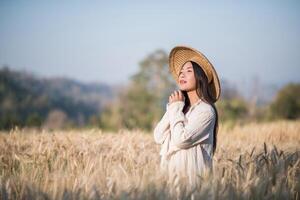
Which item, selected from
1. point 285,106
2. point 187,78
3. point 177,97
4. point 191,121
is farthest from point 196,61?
Result: point 285,106

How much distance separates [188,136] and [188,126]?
9cm

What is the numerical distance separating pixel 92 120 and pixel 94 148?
92.7ft

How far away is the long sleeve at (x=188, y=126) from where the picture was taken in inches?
153

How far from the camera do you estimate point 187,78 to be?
412 centimetres

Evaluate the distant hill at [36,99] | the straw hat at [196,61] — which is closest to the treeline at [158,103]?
the distant hill at [36,99]

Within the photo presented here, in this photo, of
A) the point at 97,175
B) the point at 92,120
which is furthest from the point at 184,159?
the point at 92,120

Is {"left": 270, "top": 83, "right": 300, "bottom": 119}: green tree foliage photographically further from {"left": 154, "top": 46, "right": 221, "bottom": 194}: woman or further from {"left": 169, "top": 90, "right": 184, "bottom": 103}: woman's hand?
{"left": 169, "top": 90, "right": 184, "bottom": 103}: woman's hand

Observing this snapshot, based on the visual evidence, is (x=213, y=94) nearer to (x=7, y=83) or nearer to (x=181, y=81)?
(x=181, y=81)

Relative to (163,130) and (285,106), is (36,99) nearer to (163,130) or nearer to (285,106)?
(285,106)

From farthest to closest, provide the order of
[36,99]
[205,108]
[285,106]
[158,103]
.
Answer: [36,99] < [158,103] < [285,106] < [205,108]

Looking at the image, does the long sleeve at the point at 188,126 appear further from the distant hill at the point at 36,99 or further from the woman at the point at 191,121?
the distant hill at the point at 36,99

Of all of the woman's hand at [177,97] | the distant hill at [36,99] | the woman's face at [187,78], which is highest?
the woman's face at [187,78]

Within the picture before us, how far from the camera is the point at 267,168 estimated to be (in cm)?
372

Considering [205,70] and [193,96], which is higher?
[205,70]
